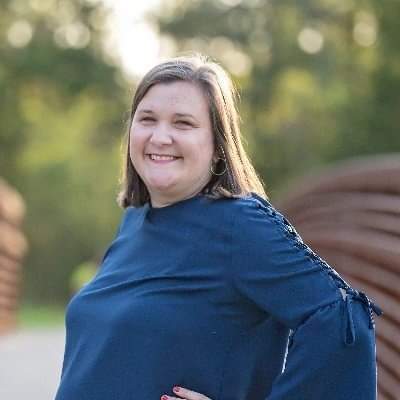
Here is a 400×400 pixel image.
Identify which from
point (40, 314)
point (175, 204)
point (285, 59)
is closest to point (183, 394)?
point (175, 204)

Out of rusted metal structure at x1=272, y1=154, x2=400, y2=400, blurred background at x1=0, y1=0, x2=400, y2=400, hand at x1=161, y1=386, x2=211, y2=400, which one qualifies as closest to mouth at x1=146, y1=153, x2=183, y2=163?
hand at x1=161, y1=386, x2=211, y2=400

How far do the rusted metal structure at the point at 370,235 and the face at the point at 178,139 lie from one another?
2.68 m

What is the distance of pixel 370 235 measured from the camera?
629 centimetres

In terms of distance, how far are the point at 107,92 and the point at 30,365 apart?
74.9ft

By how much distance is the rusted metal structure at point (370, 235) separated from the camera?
5430 mm

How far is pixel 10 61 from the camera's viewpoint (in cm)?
3238

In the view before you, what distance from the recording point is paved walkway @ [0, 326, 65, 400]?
329 inches

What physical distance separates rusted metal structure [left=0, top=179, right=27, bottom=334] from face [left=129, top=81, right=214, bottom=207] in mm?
11572

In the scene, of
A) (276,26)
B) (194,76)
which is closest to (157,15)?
(276,26)

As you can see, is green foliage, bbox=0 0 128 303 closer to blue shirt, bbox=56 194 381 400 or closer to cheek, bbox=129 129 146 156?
cheek, bbox=129 129 146 156

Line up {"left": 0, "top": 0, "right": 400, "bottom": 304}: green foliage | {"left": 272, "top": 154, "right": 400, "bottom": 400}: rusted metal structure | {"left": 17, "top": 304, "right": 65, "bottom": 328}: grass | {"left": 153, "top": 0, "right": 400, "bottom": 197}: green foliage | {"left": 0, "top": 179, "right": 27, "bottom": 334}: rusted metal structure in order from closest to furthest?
{"left": 272, "top": 154, "right": 400, "bottom": 400}: rusted metal structure
{"left": 0, "top": 179, "right": 27, "bottom": 334}: rusted metal structure
{"left": 17, "top": 304, "right": 65, "bottom": 328}: grass
{"left": 153, "top": 0, "right": 400, "bottom": 197}: green foliage
{"left": 0, "top": 0, "right": 400, "bottom": 304}: green foliage

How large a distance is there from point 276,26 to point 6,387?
2588 centimetres

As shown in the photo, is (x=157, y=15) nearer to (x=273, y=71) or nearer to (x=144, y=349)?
(x=273, y=71)

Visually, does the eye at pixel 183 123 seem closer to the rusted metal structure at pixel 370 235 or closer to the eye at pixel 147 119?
the eye at pixel 147 119
